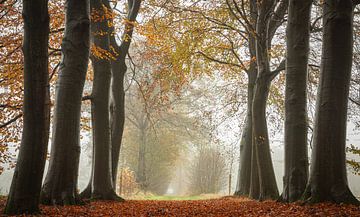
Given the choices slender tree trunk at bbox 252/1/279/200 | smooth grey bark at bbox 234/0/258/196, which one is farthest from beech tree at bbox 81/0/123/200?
smooth grey bark at bbox 234/0/258/196

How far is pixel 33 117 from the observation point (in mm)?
4992

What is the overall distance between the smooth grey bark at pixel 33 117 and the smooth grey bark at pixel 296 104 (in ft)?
16.1

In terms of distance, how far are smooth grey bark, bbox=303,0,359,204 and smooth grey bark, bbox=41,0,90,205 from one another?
178 inches

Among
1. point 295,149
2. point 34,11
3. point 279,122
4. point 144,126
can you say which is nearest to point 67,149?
point 34,11

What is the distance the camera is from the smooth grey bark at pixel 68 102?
6691 millimetres

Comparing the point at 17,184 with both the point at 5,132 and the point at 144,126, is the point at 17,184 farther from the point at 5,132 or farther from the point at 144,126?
the point at 144,126

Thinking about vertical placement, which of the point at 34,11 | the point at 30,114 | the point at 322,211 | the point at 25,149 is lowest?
the point at 322,211

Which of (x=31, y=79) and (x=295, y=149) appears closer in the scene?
(x=31, y=79)

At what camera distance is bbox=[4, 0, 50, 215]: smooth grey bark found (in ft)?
16.3

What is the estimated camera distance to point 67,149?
683 cm

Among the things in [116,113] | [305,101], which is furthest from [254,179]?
[116,113]

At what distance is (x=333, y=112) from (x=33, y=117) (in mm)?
4850

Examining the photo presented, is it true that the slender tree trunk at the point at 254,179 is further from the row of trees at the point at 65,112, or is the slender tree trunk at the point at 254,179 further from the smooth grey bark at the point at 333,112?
the smooth grey bark at the point at 333,112

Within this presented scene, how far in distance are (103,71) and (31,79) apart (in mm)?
4529
